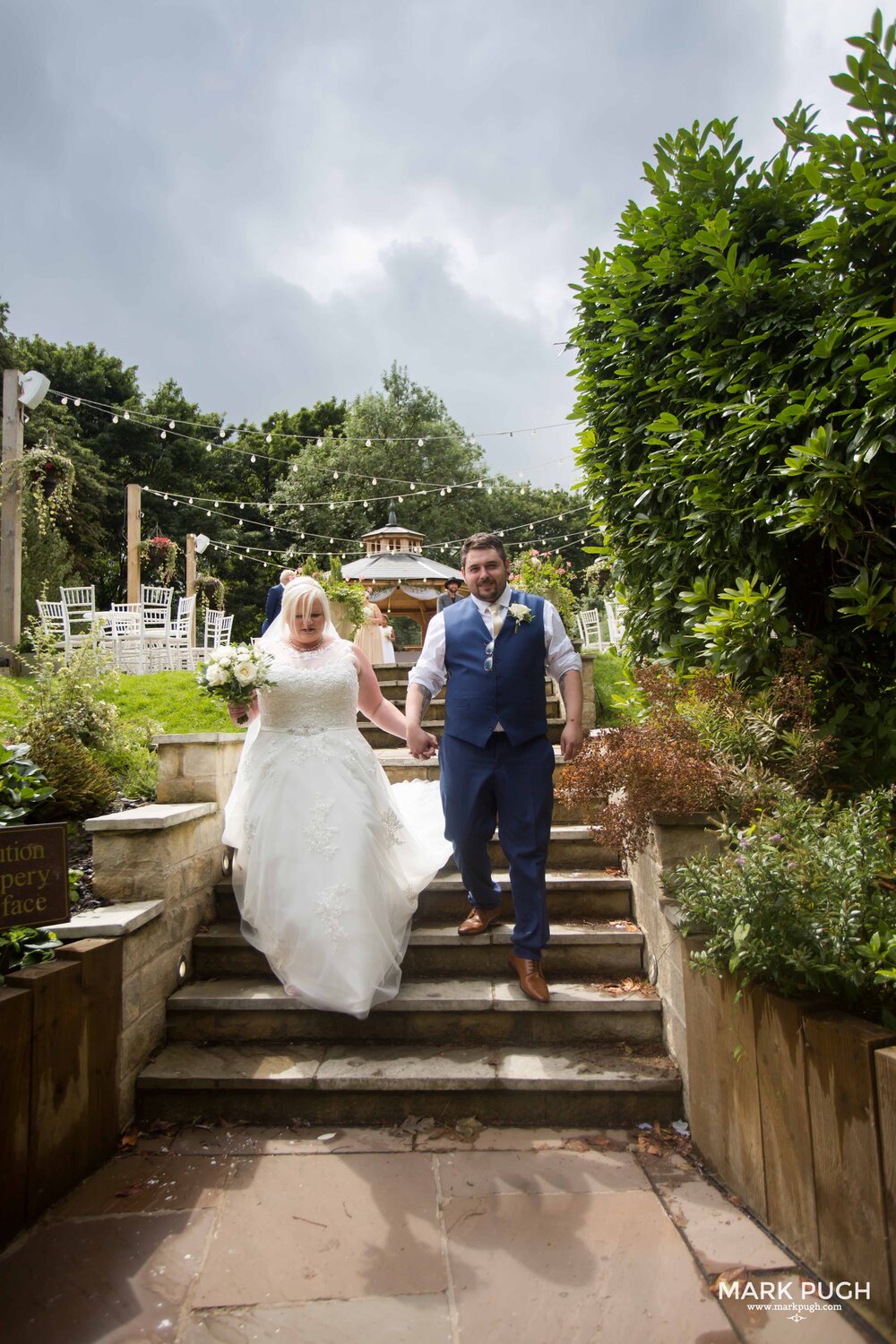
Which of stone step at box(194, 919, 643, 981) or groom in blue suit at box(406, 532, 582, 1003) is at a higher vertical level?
groom in blue suit at box(406, 532, 582, 1003)

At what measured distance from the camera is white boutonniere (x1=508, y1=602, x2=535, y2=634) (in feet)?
11.4

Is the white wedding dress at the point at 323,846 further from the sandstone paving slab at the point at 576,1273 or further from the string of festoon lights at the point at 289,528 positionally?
the string of festoon lights at the point at 289,528

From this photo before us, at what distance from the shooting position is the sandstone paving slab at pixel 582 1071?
2.98 meters

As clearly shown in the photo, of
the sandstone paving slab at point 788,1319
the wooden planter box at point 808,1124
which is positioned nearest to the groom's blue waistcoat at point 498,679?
the wooden planter box at point 808,1124

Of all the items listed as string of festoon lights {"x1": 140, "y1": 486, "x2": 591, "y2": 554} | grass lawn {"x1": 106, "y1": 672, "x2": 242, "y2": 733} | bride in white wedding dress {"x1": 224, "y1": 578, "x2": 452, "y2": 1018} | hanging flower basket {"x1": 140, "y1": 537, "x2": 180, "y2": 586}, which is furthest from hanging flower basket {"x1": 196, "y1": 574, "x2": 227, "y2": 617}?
bride in white wedding dress {"x1": 224, "y1": 578, "x2": 452, "y2": 1018}

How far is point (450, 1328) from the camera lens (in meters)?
2.01

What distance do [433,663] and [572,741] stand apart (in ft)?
2.39

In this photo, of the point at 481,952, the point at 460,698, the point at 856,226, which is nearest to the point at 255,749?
the point at 460,698

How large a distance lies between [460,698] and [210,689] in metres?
1.18

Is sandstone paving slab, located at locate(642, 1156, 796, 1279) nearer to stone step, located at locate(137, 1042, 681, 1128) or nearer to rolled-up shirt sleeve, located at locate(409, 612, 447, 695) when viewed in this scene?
stone step, located at locate(137, 1042, 681, 1128)

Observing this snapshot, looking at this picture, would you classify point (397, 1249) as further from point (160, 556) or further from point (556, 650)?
point (160, 556)

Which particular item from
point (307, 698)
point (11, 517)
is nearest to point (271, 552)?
point (11, 517)

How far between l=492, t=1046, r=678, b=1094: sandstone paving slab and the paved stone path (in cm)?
18

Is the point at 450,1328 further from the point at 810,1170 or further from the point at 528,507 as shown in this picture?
A: the point at 528,507
